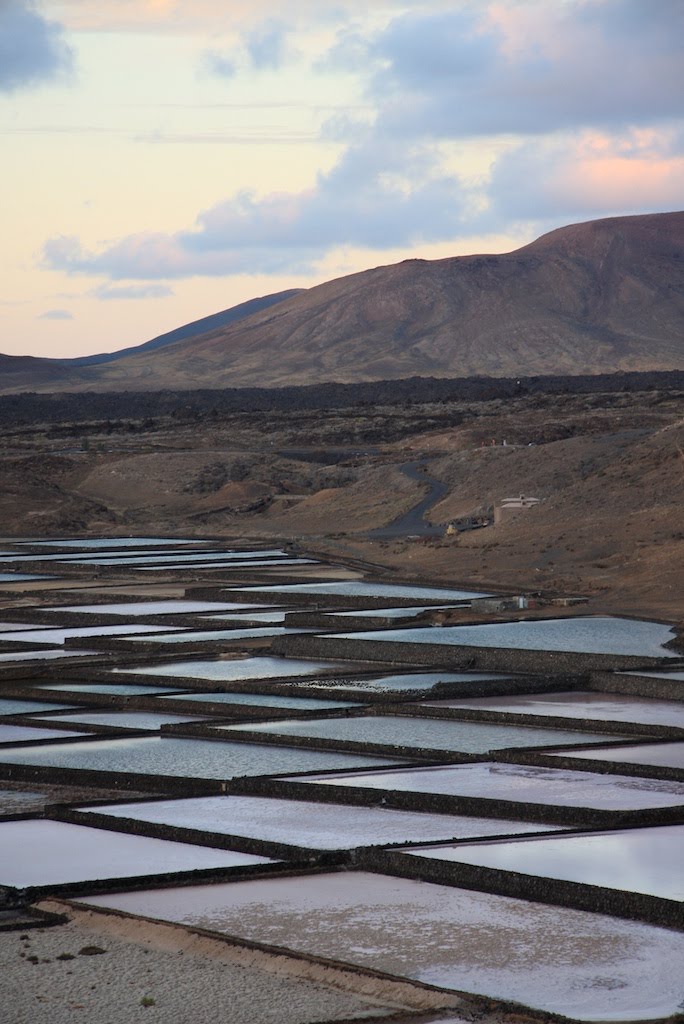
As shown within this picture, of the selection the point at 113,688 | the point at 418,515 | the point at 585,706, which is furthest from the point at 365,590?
the point at 418,515

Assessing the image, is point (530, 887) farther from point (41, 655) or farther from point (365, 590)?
point (365, 590)

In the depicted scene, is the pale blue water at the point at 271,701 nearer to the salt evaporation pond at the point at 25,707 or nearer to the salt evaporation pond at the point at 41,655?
the salt evaporation pond at the point at 25,707

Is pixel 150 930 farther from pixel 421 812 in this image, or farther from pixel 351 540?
pixel 351 540

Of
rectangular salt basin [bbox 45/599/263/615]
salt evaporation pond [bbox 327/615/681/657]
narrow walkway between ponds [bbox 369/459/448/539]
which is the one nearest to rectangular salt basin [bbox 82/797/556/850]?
salt evaporation pond [bbox 327/615/681/657]

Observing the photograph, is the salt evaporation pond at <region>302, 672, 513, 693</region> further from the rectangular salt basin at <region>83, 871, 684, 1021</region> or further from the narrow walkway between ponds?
the narrow walkway between ponds

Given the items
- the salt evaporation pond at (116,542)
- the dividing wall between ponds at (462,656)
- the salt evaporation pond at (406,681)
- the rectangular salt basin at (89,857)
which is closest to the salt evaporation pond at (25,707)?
the salt evaporation pond at (406,681)

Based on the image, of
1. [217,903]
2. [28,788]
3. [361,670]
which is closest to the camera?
[217,903]

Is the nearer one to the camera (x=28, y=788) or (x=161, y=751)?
(x=28, y=788)

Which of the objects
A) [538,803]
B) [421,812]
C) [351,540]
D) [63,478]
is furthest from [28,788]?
[63,478]
